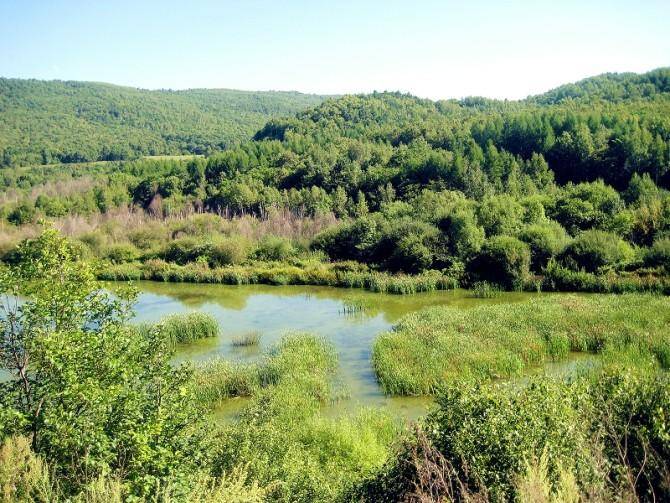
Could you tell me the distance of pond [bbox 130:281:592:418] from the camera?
21422mm

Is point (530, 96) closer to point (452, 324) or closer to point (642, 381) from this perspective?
point (452, 324)

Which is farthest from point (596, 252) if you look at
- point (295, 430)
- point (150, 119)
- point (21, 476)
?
point (150, 119)

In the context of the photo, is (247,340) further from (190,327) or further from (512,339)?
(512,339)

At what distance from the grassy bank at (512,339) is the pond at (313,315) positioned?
1.07 metres

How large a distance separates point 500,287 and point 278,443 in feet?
90.8

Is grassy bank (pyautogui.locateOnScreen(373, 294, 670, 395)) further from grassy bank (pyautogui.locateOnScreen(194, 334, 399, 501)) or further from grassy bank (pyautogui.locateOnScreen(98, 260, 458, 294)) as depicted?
grassy bank (pyautogui.locateOnScreen(98, 260, 458, 294))

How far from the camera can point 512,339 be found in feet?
79.6

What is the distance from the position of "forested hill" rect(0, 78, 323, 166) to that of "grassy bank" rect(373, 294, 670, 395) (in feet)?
409

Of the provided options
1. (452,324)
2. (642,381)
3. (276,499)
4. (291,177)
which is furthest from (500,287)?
(291,177)

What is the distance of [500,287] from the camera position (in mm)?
38281

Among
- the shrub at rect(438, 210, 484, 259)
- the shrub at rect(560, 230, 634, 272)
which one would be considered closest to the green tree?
the shrub at rect(560, 230, 634, 272)

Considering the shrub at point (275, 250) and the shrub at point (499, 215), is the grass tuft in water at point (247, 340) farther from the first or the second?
the shrub at point (275, 250)

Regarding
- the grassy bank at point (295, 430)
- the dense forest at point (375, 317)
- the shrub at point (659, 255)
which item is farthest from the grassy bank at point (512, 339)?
the shrub at point (659, 255)

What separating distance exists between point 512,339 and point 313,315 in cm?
1452
